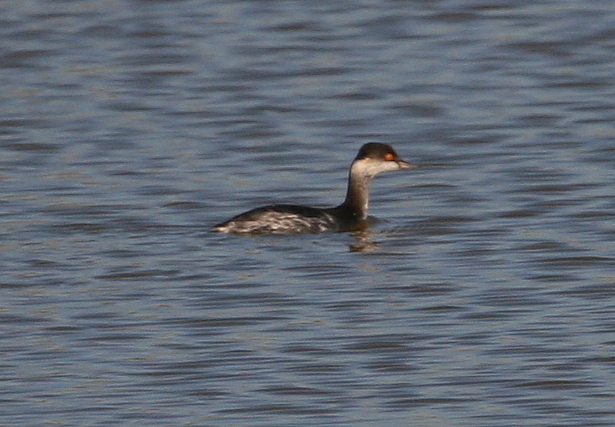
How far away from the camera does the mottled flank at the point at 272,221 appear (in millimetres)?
12797

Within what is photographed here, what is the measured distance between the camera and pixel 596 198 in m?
13.8

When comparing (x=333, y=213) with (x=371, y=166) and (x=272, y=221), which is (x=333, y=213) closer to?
(x=371, y=166)

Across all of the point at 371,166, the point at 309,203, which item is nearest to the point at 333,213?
the point at 371,166

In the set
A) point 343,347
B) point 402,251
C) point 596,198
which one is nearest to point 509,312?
point 343,347

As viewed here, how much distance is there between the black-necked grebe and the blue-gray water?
5.9 inches

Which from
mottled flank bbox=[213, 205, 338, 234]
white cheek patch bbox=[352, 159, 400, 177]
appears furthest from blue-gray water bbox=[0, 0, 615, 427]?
white cheek patch bbox=[352, 159, 400, 177]

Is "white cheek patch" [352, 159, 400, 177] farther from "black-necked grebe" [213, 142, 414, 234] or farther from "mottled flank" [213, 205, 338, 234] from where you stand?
"mottled flank" [213, 205, 338, 234]

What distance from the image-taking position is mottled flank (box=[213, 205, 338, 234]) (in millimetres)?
12797

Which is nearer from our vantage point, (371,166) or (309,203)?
(371,166)

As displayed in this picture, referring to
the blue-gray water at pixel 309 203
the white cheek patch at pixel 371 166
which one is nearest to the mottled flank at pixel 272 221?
the blue-gray water at pixel 309 203

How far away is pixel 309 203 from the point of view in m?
14.3

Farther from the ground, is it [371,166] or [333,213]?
[371,166]

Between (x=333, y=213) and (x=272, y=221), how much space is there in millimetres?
868

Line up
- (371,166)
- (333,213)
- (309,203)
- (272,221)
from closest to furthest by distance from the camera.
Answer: (272,221), (333,213), (371,166), (309,203)
